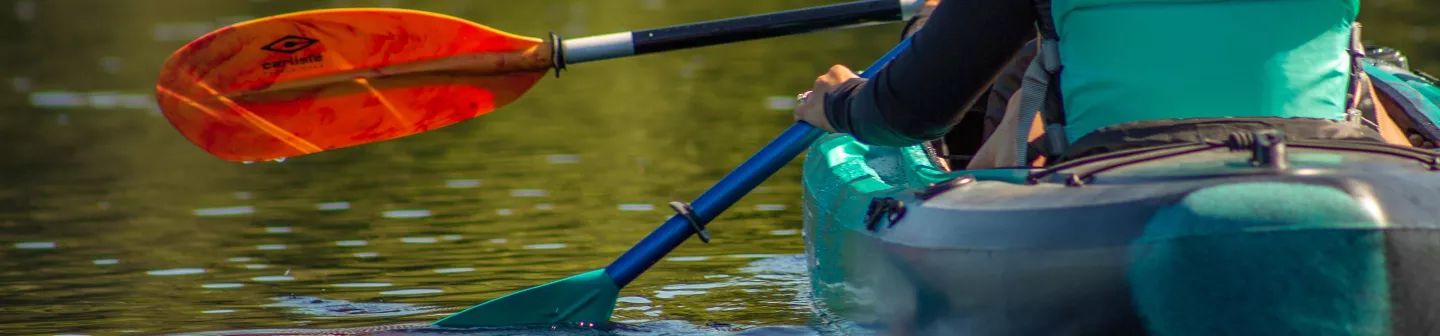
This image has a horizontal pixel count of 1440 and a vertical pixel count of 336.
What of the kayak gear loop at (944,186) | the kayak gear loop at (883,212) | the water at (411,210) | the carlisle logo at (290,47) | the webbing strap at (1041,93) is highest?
the carlisle logo at (290,47)

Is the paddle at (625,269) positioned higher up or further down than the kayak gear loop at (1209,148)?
further down

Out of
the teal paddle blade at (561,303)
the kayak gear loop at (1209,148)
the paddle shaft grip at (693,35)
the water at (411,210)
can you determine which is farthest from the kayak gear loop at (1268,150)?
the paddle shaft grip at (693,35)

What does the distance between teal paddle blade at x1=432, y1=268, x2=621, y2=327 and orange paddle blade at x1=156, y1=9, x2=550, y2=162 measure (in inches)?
37.1

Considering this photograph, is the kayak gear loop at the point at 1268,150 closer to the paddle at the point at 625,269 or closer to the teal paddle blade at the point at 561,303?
the paddle at the point at 625,269

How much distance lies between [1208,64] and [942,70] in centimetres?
48

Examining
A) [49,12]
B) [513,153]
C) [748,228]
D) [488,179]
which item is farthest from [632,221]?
[49,12]

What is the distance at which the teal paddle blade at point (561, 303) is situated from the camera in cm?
571

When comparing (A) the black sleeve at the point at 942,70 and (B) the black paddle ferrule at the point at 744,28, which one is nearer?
(A) the black sleeve at the point at 942,70

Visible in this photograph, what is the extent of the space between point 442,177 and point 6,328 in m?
3.79

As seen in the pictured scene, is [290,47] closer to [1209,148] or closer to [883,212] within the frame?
[883,212]

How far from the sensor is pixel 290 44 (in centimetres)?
655

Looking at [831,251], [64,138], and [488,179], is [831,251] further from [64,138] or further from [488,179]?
[64,138]

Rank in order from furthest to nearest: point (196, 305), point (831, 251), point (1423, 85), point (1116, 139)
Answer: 1. point (196, 305)
2. point (1423, 85)
3. point (831, 251)
4. point (1116, 139)

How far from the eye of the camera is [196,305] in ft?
20.5
